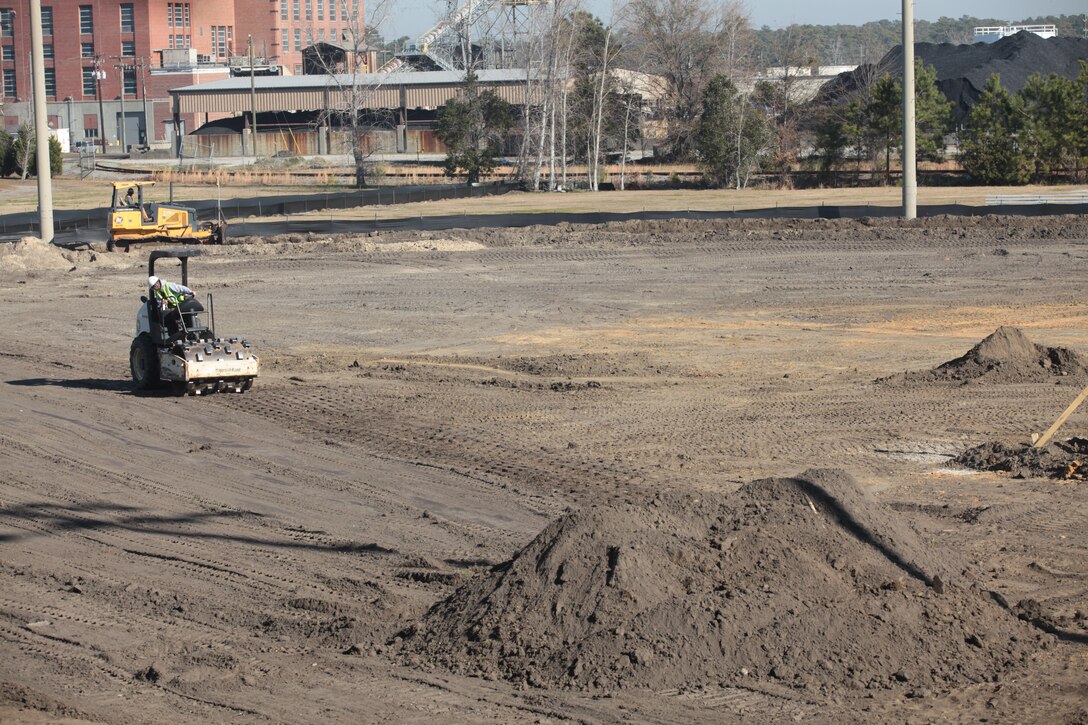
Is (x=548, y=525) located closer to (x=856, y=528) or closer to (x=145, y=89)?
(x=856, y=528)

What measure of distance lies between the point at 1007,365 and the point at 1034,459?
431cm

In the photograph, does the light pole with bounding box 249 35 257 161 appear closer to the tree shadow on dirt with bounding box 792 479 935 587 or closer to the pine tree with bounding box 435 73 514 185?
the pine tree with bounding box 435 73 514 185

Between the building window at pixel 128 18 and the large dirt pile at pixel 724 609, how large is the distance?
393 ft

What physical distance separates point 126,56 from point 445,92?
39.4 m

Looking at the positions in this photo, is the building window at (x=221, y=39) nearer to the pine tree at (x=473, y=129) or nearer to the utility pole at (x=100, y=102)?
the utility pole at (x=100, y=102)

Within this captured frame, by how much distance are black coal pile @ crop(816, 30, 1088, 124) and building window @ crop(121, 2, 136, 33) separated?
68089mm

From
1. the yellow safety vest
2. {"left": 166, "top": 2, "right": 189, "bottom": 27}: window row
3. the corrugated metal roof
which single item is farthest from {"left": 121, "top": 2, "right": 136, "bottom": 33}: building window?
the yellow safety vest

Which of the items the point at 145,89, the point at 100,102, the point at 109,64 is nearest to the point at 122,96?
the point at 100,102

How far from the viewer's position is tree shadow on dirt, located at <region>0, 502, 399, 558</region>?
10477 millimetres

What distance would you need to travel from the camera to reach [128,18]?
118 metres

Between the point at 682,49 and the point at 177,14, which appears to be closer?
the point at 682,49

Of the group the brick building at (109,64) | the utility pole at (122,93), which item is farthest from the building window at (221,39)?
the utility pole at (122,93)

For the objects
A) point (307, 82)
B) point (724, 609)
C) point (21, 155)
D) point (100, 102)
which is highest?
point (100, 102)

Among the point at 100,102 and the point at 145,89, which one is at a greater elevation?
the point at 145,89
